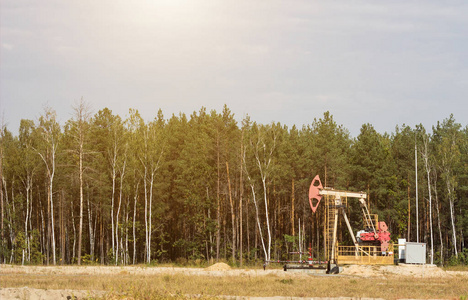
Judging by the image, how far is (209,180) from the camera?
5400cm

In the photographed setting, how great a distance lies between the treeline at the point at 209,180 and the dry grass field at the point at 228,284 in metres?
12.9

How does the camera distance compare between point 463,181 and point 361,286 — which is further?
point 463,181

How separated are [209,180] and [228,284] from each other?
27.2 meters

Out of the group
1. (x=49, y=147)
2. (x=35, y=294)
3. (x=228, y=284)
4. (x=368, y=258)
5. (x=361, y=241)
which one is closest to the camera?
(x=35, y=294)

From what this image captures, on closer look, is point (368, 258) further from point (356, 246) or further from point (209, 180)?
point (209, 180)

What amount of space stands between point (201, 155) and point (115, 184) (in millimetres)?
9237

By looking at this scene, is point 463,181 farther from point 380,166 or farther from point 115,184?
point 115,184

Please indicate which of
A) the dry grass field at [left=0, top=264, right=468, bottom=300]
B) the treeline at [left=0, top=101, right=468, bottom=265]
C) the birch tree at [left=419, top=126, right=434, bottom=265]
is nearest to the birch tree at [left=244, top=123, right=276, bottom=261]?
the treeline at [left=0, top=101, right=468, bottom=265]

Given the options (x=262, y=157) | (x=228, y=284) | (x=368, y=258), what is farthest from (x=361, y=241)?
(x=262, y=157)

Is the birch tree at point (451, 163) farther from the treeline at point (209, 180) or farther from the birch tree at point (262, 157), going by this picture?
the birch tree at point (262, 157)

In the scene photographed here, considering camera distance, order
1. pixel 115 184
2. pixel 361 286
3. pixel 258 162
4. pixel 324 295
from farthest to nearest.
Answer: pixel 115 184 → pixel 258 162 → pixel 361 286 → pixel 324 295

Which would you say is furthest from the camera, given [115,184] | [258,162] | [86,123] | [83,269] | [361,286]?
[115,184]

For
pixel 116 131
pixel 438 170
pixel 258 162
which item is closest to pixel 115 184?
pixel 116 131

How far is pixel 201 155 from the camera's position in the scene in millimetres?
52844
